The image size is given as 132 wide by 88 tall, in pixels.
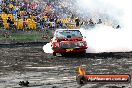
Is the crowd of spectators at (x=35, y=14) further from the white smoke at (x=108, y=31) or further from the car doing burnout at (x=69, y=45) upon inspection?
the car doing burnout at (x=69, y=45)

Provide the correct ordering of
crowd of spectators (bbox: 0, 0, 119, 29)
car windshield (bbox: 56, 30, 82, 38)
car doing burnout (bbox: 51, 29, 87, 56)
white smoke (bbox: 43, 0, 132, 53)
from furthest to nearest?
crowd of spectators (bbox: 0, 0, 119, 29) < white smoke (bbox: 43, 0, 132, 53) < car windshield (bbox: 56, 30, 82, 38) < car doing burnout (bbox: 51, 29, 87, 56)

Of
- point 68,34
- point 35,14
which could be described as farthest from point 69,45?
point 35,14

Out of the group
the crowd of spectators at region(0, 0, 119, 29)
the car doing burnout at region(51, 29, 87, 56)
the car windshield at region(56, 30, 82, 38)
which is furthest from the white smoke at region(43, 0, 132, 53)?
the crowd of spectators at region(0, 0, 119, 29)

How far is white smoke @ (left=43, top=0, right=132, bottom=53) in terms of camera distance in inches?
873

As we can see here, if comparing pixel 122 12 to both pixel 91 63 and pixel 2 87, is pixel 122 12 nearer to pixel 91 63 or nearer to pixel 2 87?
pixel 91 63

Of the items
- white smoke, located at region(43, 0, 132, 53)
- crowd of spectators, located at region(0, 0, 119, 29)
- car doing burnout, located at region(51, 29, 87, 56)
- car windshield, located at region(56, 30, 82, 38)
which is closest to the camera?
car doing burnout, located at region(51, 29, 87, 56)

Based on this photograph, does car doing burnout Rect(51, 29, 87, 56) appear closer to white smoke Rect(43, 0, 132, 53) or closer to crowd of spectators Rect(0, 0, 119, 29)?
white smoke Rect(43, 0, 132, 53)

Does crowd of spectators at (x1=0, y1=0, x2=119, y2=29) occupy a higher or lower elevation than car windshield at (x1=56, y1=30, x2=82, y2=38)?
higher

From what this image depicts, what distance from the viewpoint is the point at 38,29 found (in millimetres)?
32219

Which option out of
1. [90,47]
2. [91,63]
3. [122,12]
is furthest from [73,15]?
[91,63]

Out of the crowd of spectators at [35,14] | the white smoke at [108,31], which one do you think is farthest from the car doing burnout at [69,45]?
the crowd of spectators at [35,14]

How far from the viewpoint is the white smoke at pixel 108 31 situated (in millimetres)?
22180

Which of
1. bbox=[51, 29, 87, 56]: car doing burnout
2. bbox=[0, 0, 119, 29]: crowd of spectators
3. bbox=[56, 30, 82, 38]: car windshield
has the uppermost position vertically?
bbox=[0, 0, 119, 29]: crowd of spectators

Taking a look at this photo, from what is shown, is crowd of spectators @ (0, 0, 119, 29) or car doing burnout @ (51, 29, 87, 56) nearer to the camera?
car doing burnout @ (51, 29, 87, 56)
